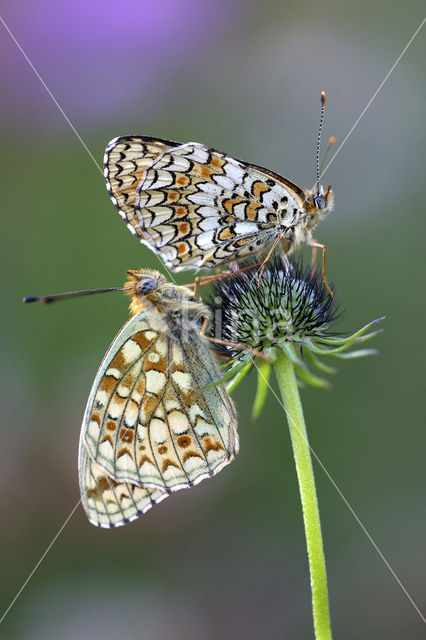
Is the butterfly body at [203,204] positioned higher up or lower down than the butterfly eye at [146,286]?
higher up

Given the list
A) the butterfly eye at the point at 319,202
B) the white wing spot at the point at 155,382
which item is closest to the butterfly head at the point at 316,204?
the butterfly eye at the point at 319,202

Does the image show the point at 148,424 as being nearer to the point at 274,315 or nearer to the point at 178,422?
the point at 178,422

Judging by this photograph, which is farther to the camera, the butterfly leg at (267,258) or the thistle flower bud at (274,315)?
the butterfly leg at (267,258)

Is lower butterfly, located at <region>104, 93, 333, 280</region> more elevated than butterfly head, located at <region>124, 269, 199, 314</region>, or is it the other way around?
lower butterfly, located at <region>104, 93, 333, 280</region>

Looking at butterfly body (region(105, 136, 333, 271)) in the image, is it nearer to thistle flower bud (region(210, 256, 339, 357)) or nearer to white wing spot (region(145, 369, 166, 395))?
thistle flower bud (region(210, 256, 339, 357))

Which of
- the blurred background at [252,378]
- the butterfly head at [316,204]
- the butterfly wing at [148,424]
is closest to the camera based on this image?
the butterfly wing at [148,424]

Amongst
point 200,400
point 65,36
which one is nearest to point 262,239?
point 200,400

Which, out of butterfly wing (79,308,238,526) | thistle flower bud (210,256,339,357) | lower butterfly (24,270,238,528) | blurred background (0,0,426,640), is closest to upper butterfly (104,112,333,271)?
thistle flower bud (210,256,339,357)

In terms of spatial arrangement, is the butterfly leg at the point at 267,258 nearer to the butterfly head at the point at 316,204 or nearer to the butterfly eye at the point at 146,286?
the butterfly head at the point at 316,204
